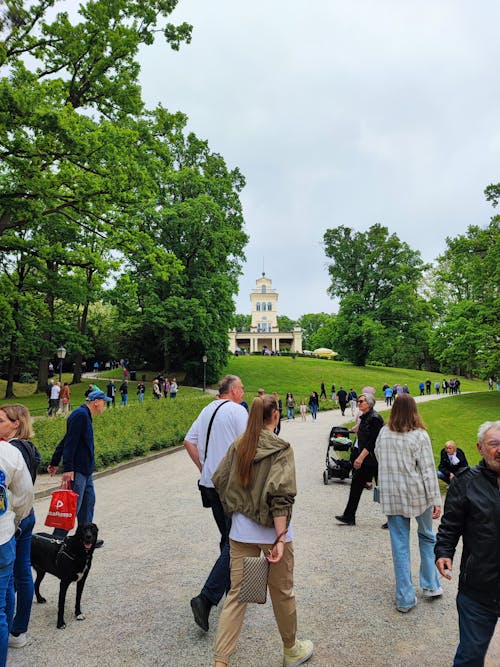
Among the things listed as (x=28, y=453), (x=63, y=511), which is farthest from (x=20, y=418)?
(x=63, y=511)

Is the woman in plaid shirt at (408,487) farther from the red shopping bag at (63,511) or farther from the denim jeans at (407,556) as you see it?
the red shopping bag at (63,511)

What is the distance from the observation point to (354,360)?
5597cm

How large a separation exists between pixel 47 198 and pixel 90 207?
1905 millimetres

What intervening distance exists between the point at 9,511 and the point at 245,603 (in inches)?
66.4

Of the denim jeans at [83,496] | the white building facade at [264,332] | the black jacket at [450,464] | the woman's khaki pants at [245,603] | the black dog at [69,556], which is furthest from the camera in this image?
the white building facade at [264,332]

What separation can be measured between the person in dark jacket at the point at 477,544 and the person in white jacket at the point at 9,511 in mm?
2782

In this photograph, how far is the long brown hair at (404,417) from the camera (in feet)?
14.6

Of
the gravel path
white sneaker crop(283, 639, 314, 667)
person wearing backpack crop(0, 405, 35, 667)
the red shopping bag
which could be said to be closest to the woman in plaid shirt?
the gravel path

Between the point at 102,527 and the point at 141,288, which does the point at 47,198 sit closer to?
the point at 102,527

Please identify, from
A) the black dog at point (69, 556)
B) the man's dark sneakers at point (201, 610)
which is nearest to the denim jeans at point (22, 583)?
the black dog at point (69, 556)

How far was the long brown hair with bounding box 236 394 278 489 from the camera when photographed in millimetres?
3010

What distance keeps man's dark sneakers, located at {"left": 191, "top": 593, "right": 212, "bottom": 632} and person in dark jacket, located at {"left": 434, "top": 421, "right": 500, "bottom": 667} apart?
1913 millimetres

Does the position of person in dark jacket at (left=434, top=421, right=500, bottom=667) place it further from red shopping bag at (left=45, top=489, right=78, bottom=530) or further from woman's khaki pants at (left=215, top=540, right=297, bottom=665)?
red shopping bag at (left=45, top=489, right=78, bottom=530)

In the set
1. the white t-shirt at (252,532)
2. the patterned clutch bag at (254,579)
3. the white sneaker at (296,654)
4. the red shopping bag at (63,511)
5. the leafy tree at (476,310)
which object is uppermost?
the leafy tree at (476,310)
